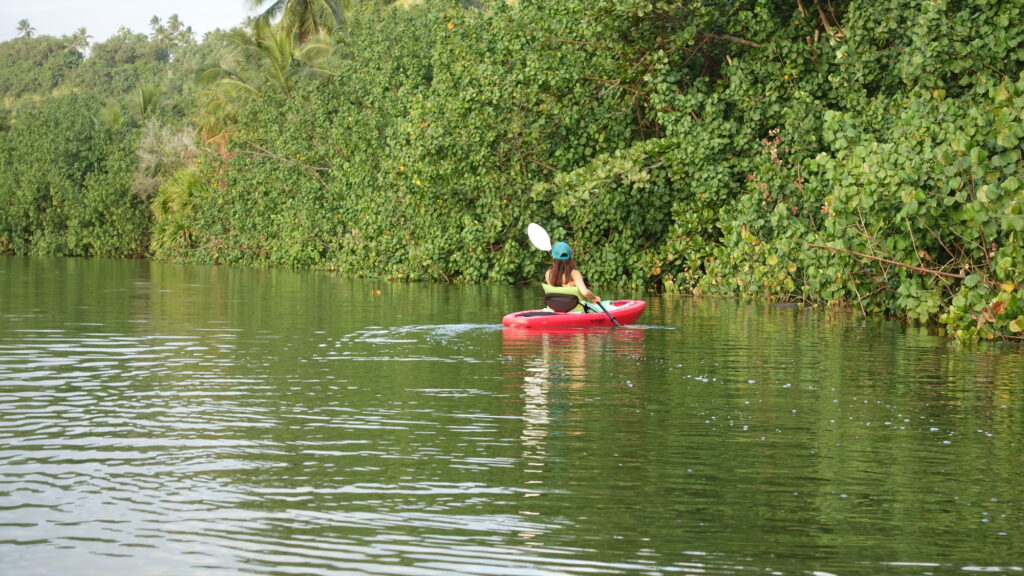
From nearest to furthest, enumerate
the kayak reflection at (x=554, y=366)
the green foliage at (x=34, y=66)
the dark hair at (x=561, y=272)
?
1. the kayak reflection at (x=554, y=366)
2. the dark hair at (x=561, y=272)
3. the green foliage at (x=34, y=66)

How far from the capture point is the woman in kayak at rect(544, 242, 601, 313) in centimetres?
1684

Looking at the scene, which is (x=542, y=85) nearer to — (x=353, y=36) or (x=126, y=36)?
(x=353, y=36)

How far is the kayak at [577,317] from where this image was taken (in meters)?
16.5

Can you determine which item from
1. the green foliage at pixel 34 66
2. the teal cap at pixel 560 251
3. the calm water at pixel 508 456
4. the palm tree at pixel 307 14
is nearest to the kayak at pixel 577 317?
the teal cap at pixel 560 251

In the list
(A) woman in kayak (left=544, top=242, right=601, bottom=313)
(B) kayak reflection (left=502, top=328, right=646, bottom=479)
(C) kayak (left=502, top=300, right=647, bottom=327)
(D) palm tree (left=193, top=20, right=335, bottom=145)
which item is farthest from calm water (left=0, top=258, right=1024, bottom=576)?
(D) palm tree (left=193, top=20, right=335, bottom=145)

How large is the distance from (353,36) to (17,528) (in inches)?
1616

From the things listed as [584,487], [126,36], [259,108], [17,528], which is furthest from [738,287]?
[126,36]

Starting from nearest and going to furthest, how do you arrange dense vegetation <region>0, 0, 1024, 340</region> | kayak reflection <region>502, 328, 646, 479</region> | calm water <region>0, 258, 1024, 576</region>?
1. calm water <region>0, 258, 1024, 576</region>
2. kayak reflection <region>502, 328, 646, 479</region>
3. dense vegetation <region>0, 0, 1024, 340</region>

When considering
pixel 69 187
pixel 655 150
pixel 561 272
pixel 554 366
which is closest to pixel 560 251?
pixel 561 272

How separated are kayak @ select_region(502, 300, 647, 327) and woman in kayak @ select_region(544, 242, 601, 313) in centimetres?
15

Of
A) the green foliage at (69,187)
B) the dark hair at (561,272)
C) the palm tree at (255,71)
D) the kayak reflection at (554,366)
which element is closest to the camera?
the kayak reflection at (554,366)

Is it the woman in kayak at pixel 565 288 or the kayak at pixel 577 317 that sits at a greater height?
the woman in kayak at pixel 565 288

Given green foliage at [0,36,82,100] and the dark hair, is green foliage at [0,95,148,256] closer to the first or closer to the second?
green foliage at [0,36,82,100]

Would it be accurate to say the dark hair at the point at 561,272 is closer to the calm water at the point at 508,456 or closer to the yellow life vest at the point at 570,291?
the yellow life vest at the point at 570,291
